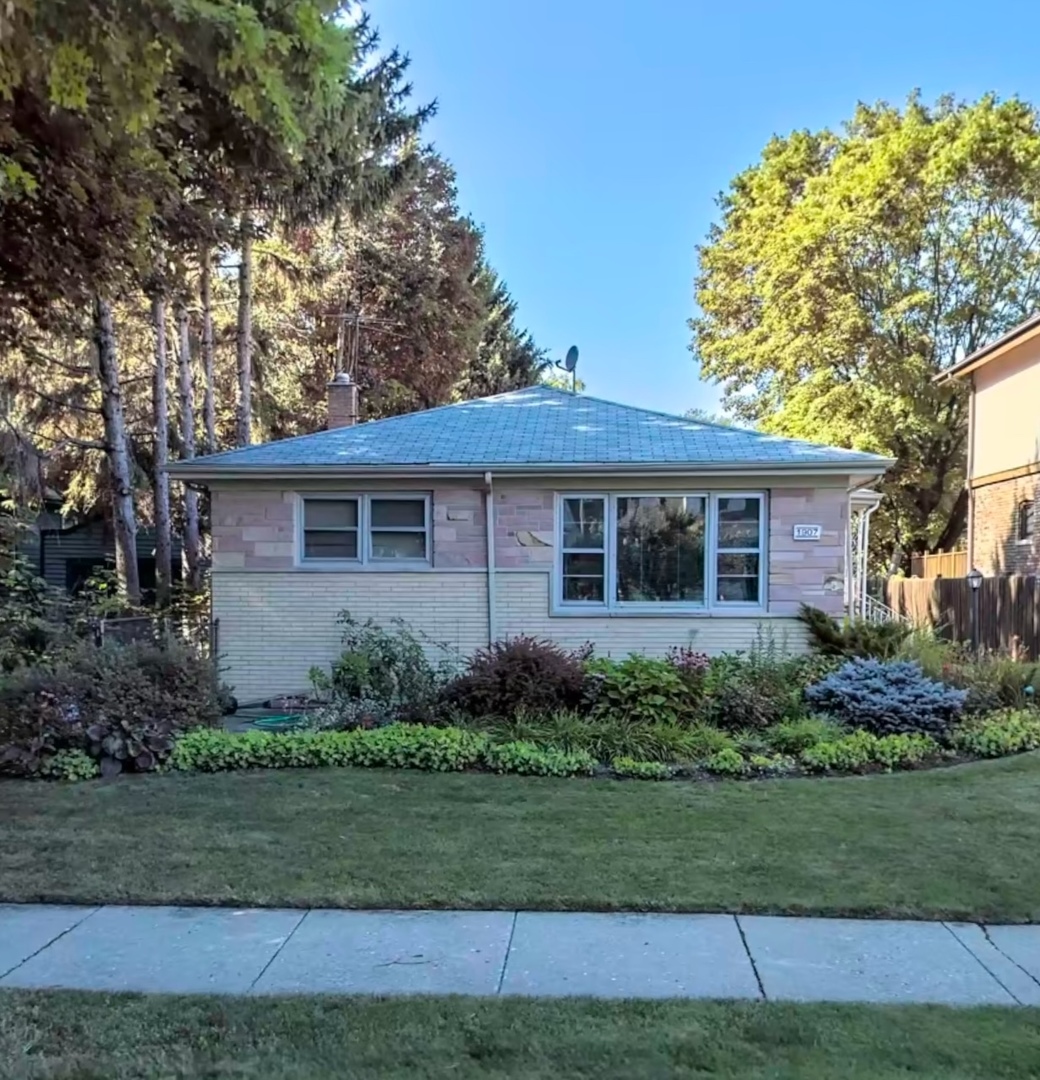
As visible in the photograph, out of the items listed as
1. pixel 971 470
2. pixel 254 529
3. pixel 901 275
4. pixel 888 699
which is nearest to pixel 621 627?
pixel 888 699

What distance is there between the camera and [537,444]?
11.5 meters

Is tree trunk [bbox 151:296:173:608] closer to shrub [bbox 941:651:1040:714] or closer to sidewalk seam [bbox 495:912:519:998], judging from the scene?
shrub [bbox 941:651:1040:714]

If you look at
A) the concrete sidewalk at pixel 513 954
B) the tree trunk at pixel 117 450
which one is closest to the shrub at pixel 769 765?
the concrete sidewalk at pixel 513 954

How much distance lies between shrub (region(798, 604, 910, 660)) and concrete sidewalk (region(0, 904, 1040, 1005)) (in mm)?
5954

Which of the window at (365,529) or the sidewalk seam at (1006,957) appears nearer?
the sidewalk seam at (1006,957)

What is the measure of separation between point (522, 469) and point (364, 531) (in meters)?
2.15

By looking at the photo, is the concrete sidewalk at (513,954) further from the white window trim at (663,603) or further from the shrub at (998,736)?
the white window trim at (663,603)

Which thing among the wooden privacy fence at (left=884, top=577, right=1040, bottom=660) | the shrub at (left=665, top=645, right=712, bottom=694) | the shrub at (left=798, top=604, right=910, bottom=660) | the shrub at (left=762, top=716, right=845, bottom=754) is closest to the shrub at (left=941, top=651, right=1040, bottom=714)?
the shrub at (left=798, top=604, right=910, bottom=660)

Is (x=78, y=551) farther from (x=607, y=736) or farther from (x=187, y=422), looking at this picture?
(x=607, y=736)

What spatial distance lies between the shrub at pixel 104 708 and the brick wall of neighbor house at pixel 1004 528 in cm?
1577

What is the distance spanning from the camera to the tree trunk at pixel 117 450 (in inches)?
535

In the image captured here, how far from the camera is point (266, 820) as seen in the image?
596 cm

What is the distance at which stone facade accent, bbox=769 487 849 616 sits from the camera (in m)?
10.7

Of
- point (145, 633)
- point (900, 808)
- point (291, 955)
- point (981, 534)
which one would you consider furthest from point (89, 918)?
point (981, 534)
